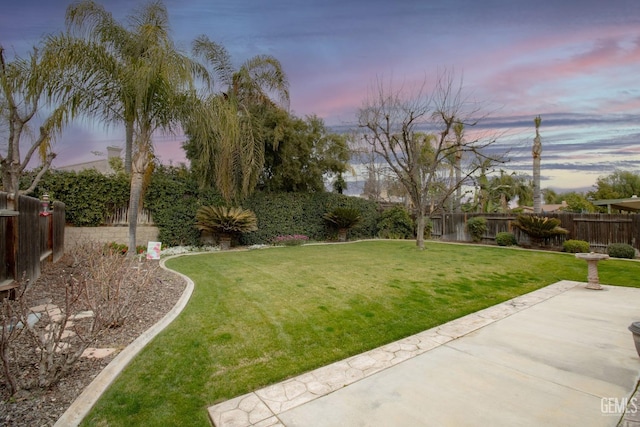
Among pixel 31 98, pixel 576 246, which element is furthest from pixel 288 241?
pixel 576 246

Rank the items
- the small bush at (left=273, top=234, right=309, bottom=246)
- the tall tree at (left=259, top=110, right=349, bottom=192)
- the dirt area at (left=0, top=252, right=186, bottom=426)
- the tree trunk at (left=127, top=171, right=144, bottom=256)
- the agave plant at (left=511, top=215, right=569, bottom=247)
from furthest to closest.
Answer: the small bush at (left=273, top=234, right=309, bottom=246), the tall tree at (left=259, top=110, right=349, bottom=192), the agave plant at (left=511, top=215, right=569, bottom=247), the tree trunk at (left=127, top=171, right=144, bottom=256), the dirt area at (left=0, top=252, right=186, bottom=426)

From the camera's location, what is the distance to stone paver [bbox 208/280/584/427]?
7.07ft

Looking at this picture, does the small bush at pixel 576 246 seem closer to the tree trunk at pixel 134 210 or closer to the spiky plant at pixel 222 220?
the spiky plant at pixel 222 220

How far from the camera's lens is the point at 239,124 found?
10.6 metres

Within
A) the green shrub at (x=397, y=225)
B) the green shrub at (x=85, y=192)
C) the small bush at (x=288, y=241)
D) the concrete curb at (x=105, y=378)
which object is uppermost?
the green shrub at (x=85, y=192)

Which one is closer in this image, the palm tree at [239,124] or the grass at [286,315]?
the grass at [286,315]

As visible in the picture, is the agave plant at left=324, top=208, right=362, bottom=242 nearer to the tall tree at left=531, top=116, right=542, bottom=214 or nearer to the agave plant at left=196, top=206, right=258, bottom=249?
the agave plant at left=196, top=206, right=258, bottom=249

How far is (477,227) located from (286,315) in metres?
12.0

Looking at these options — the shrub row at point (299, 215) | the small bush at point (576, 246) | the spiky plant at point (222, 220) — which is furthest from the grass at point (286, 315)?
the shrub row at point (299, 215)

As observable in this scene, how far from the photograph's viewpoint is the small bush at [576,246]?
10102 millimetres

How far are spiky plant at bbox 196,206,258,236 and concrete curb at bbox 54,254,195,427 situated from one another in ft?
21.5

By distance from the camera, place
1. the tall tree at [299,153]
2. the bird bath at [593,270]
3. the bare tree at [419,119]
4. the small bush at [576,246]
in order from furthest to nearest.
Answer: the tall tree at [299,153] → the bare tree at [419,119] → the small bush at [576,246] → the bird bath at [593,270]

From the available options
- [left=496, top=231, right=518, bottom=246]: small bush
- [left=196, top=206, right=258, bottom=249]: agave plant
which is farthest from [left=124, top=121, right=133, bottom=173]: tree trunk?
[left=496, top=231, right=518, bottom=246]: small bush

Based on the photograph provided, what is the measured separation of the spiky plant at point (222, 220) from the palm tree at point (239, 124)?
2.24ft
